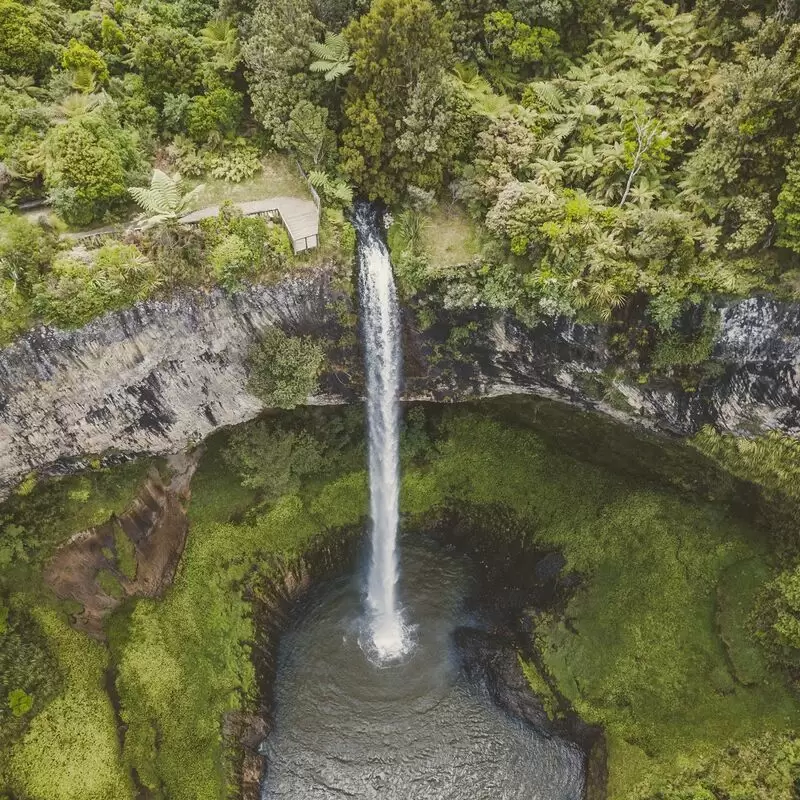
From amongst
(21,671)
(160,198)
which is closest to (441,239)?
(160,198)

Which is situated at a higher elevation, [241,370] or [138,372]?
[138,372]

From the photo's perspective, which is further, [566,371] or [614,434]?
[614,434]

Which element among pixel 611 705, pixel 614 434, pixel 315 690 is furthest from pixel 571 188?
pixel 315 690

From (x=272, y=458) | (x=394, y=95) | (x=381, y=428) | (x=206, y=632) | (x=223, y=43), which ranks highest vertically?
(x=223, y=43)

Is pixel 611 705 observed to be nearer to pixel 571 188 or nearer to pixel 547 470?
pixel 547 470

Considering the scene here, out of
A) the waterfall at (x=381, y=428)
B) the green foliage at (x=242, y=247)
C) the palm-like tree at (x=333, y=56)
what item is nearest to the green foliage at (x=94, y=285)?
the green foliage at (x=242, y=247)

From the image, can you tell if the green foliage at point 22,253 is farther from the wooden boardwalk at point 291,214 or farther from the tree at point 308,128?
the tree at point 308,128

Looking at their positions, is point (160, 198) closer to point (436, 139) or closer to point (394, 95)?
point (394, 95)
